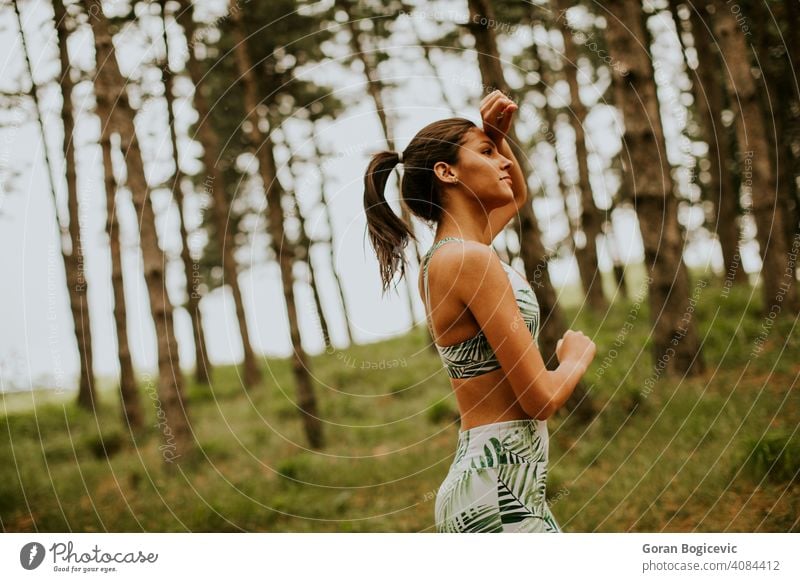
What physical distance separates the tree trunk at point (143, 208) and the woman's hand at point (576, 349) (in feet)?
19.1

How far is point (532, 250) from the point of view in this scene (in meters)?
7.07

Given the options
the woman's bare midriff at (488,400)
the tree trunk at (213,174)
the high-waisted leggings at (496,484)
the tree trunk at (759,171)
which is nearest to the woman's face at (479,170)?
the woman's bare midriff at (488,400)

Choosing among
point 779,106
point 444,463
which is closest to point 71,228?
point 444,463

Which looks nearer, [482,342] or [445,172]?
[482,342]

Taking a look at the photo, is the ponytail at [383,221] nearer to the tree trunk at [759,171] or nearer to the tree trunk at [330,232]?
the tree trunk at [759,171]

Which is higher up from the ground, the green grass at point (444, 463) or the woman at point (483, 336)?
the woman at point (483, 336)

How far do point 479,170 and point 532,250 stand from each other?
467 centimetres

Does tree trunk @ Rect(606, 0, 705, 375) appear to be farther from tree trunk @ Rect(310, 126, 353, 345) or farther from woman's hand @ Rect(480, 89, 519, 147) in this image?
tree trunk @ Rect(310, 126, 353, 345)

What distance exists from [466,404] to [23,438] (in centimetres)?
1293

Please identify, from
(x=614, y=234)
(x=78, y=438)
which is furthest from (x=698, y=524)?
(x=614, y=234)

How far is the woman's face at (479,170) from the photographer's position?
99.2 inches

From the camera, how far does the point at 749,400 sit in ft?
20.9

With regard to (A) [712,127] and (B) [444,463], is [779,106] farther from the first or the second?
(B) [444,463]

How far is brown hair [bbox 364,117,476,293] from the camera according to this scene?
100 inches
